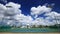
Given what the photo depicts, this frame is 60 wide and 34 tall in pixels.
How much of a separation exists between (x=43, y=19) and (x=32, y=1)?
490 mm

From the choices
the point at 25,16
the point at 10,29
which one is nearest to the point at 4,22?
the point at 10,29

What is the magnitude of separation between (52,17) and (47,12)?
16 centimetres

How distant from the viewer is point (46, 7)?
160 inches

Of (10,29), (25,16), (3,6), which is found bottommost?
(10,29)

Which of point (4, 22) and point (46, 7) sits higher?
point (46, 7)

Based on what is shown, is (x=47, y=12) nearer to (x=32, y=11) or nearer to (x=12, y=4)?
(x=32, y=11)

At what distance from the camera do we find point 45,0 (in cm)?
408

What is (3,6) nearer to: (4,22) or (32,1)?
(4,22)

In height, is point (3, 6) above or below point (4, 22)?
above

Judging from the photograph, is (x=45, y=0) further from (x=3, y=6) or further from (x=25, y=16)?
(x=3, y=6)

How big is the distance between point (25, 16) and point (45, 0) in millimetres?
592

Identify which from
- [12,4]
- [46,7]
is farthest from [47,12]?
[12,4]

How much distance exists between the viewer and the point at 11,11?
4062 millimetres

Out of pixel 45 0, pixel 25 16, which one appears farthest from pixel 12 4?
pixel 45 0
